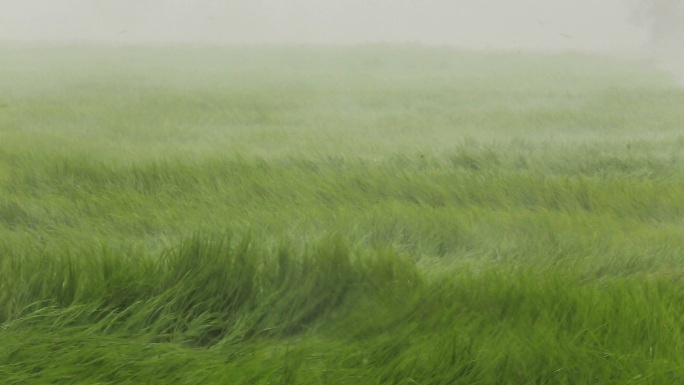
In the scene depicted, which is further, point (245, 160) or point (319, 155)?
point (319, 155)

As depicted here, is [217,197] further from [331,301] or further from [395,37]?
[395,37]

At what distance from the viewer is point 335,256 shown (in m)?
2.24

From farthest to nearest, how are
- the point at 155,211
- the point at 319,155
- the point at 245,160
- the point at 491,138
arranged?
the point at 491,138 → the point at 319,155 → the point at 245,160 → the point at 155,211

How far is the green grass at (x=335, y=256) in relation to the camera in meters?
1.74

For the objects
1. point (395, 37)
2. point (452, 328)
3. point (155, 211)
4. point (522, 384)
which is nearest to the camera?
point (522, 384)

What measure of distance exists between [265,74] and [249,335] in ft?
34.5

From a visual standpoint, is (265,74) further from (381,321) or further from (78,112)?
(381,321)

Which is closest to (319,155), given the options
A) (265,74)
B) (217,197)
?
(217,197)

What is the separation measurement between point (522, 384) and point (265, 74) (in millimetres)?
10837

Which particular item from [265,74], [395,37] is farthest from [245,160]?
[395,37]

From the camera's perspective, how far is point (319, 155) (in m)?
4.10

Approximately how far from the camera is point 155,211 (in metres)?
2.83

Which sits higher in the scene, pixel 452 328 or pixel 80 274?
pixel 80 274

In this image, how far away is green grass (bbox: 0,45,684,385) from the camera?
68.6 inches
